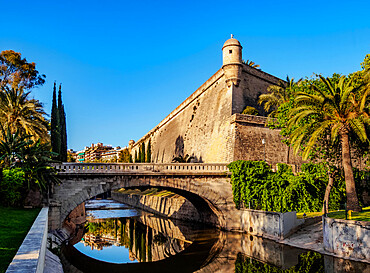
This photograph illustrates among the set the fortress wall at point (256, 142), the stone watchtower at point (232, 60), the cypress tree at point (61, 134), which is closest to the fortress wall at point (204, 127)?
the fortress wall at point (256, 142)

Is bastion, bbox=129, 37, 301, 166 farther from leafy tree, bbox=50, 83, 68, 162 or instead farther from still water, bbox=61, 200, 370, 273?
leafy tree, bbox=50, 83, 68, 162

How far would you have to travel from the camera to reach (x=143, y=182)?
26.5 metres

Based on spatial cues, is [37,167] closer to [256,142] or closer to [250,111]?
[256,142]

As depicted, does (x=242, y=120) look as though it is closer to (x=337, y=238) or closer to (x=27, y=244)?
(x=337, y=238)

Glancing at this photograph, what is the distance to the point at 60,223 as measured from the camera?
79.5 ft

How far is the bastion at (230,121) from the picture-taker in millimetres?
33750

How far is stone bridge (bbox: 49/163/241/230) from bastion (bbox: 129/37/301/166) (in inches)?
211

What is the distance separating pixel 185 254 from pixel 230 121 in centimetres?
1682

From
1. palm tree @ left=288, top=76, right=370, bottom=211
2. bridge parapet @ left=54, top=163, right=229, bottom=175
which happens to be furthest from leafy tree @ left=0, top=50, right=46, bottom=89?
palm tree @ left=288, top=76, right=370, bottom=211

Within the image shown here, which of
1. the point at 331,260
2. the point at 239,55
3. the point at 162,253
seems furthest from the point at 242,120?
the point at 331,260

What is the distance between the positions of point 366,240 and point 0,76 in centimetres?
3748

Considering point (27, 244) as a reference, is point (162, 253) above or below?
below

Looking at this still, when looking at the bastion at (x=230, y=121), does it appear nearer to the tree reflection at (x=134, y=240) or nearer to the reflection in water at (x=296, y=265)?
the tree reflection at (x=134, y=240)

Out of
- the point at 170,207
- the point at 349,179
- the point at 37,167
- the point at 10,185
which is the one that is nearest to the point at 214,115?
the point at 170,207
